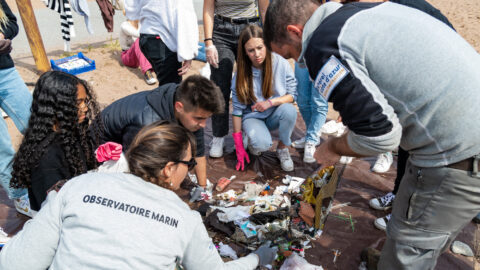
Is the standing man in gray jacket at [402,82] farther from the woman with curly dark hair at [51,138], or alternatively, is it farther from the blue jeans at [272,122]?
the blue jeans at [272,122]

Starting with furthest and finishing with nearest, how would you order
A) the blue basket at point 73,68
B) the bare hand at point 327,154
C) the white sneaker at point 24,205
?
the blue basket at point 73,68, the white sneaker at point 24,205, the bare hand at point 327,154

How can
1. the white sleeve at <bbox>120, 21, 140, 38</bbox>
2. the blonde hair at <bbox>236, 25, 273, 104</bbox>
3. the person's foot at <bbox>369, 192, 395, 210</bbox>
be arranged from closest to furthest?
1. the person's foot at <bbox>369, 192, 395, 210</bbox>
2. the blonde hair at <bbox>236, 25, 273, 104</bbox>
3. the white sleeve at <bbox>120, 21, 140, 38</bbox>

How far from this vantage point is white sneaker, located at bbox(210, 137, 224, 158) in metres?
3.39

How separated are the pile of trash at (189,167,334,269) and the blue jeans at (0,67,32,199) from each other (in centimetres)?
144

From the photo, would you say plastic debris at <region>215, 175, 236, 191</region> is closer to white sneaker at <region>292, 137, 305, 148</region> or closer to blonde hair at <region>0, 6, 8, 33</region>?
white sneaker at <region>292, 137, 305, 148</region>

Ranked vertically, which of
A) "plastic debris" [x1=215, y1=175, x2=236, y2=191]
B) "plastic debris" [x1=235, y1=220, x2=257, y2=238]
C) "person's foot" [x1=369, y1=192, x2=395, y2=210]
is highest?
"plastic debris" [x1=235, y1=220, x2=257, y2=238]

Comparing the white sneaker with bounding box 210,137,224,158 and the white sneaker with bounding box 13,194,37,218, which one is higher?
the white sneaker with bounding box 13,194,37,218

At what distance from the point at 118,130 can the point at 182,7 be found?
4.18 feet

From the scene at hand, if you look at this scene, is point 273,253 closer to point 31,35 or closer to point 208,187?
point 208,187

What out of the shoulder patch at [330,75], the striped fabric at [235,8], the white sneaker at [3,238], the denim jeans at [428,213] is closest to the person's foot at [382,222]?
the denim jeans at [428,213]

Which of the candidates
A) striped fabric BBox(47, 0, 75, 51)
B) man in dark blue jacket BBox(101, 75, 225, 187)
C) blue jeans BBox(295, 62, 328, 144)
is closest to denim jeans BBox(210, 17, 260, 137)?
blue jeans BBox(295, 62, 328, 144)

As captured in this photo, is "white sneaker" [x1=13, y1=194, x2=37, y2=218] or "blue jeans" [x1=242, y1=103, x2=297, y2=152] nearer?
"white sneaker" [x1=13, y1=194, x2=37, y2=218]

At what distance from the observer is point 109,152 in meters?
2.05

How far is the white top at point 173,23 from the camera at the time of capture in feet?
9.89
